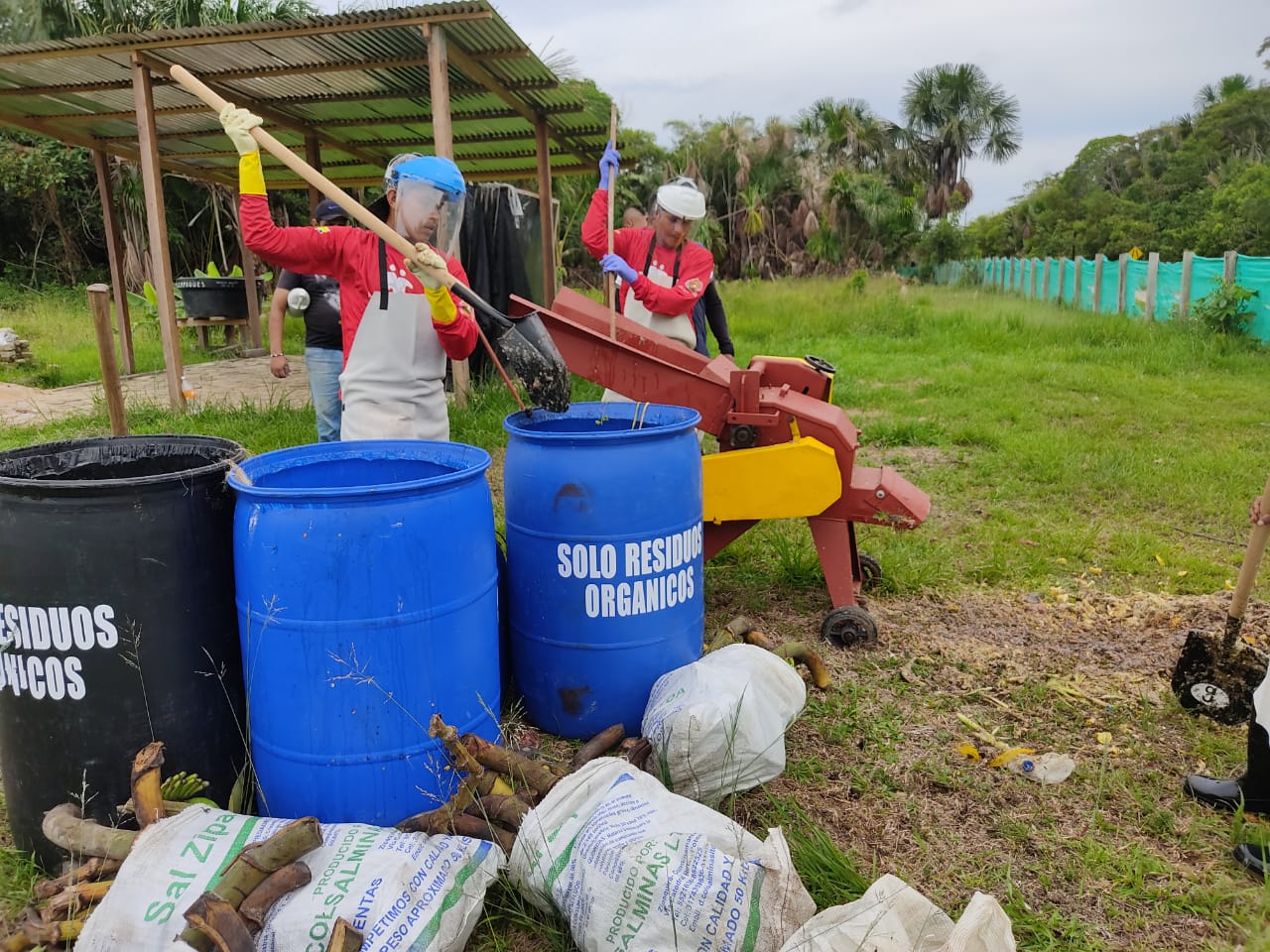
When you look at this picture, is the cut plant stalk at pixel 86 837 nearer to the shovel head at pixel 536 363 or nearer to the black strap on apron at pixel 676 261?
the shovel head at pixel 536 363

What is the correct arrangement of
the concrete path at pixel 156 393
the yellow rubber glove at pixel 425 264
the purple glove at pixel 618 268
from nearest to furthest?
the yellow rubber glove at pixel 425 264
the purple glove at pixel 618 268
the concrete path at pixel 156 393

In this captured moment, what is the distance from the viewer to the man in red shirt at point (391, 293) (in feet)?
9.59

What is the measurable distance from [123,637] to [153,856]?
51 cm

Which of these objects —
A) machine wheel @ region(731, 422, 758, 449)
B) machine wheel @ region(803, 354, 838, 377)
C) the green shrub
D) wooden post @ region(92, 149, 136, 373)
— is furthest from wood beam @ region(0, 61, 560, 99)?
the green shrub

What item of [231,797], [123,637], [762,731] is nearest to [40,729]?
[123,637]

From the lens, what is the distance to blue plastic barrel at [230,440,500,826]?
2066mm

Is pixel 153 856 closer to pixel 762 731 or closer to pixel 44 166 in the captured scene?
pixel 762 731

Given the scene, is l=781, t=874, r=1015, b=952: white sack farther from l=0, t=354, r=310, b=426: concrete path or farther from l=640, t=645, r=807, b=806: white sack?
l=0, t=354, r=310, b=426: concrete path

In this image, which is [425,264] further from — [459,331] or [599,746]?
[599,746]

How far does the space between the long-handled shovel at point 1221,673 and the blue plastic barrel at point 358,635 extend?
2474mm

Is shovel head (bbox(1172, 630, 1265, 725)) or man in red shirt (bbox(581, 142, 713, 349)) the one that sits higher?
man in red shirt (bbox(581, 142, 713, 349))

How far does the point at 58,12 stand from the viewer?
19.5m

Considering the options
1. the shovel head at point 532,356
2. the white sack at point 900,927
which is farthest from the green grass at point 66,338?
the white sack at point 900,927

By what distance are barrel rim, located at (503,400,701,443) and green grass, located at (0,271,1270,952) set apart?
1.11 m
